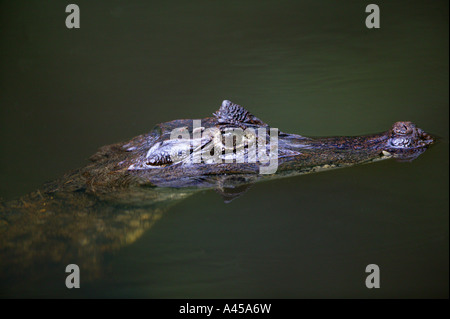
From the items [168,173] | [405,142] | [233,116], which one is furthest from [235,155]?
[405,142]

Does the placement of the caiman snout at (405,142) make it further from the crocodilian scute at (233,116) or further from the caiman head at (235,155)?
the crocodilian scute at (233,116)

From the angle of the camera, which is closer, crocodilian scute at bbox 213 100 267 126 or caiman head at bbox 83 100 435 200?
caiman head at bbox 83 100 435 200

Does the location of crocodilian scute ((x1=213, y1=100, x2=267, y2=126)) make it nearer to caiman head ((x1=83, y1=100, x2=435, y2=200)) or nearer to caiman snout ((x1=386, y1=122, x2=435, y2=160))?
caiman head ((x1=83, y1=100, x2=435, y2=200))

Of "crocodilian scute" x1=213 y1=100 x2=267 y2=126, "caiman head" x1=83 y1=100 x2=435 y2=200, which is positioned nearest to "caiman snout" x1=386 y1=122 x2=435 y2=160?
"caiman head" x1=83 y1=100 x2=435 y2=200

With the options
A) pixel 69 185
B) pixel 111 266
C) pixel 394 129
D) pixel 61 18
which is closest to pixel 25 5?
pixel 61 18

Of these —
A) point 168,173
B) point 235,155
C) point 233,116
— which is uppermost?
point 233,116

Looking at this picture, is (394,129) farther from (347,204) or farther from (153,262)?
(153,262)

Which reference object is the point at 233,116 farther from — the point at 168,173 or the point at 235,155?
the point at 168,173
